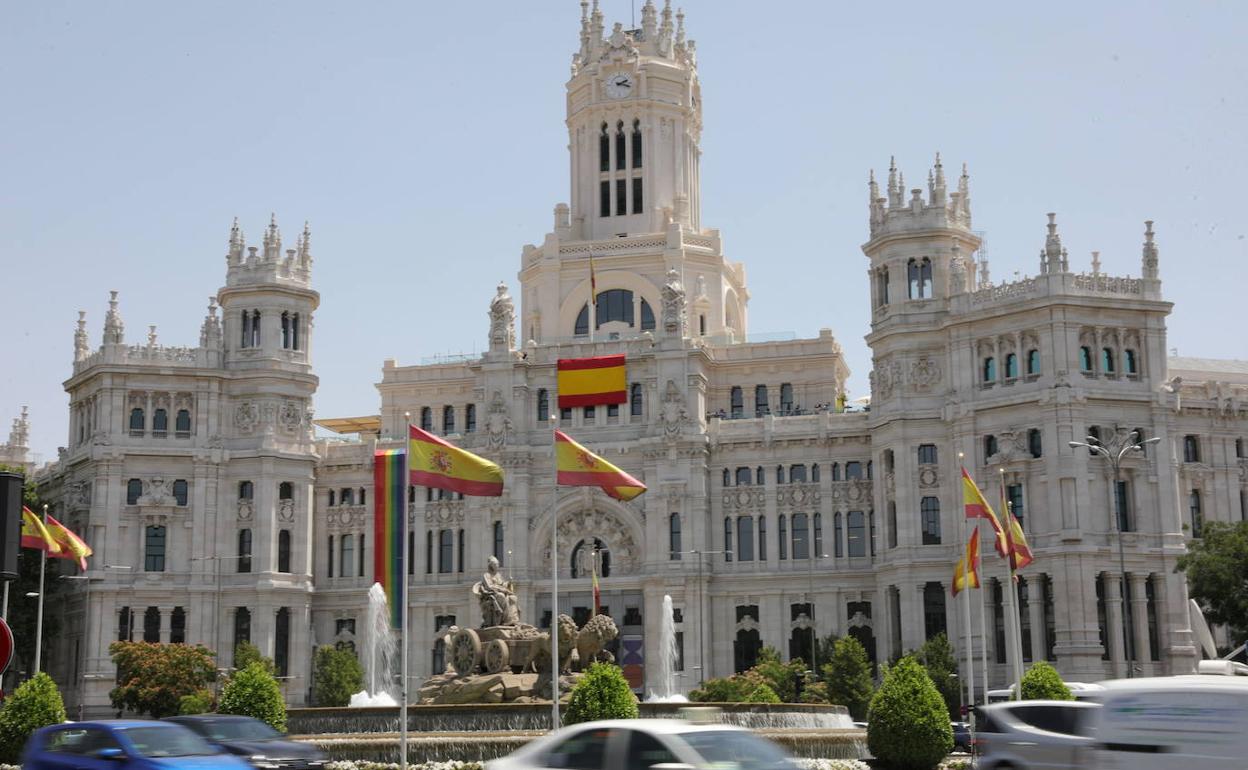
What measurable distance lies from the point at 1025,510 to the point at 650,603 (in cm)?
2268

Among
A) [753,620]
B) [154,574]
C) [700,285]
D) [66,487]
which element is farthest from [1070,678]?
[66,487]

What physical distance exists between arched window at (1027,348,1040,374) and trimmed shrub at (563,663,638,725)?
48761 millimetres

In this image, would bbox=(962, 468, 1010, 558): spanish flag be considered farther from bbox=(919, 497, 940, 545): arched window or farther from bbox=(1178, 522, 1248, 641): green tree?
bbox=(919, 497, 940, 545): arched window

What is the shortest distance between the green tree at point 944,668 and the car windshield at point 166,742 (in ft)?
191

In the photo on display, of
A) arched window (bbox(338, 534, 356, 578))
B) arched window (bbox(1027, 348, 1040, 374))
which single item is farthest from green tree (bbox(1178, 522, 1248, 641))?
arched window (bbox(338, 534, 356, 578))

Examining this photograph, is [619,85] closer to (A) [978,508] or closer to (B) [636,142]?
(B) [636,142]

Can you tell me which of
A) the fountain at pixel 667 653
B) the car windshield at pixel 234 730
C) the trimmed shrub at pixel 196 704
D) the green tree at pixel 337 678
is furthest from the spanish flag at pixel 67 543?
the car windshield at pixel 234 730

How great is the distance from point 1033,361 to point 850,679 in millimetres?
19750

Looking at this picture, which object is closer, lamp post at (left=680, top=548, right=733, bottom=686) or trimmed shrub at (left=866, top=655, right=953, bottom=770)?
trimmed shrub at (left=866, top=655, right=953, bottom=770)

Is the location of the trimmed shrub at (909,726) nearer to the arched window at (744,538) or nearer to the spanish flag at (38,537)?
the spanish flag at (38,537)

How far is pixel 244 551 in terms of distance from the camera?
101 m

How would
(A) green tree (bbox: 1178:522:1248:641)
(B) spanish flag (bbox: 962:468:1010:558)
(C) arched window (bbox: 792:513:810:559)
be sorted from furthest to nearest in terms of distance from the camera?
1. (C) arched window (bbox: 792:513:810:559)
2. (A) green tree (bbox: 1178:522:1248:641)
3. (B) spanish flag (bbox: 962:468:1010:558)

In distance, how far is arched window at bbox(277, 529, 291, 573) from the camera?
101938mm

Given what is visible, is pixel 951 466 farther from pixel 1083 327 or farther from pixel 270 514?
pixel 270 514
